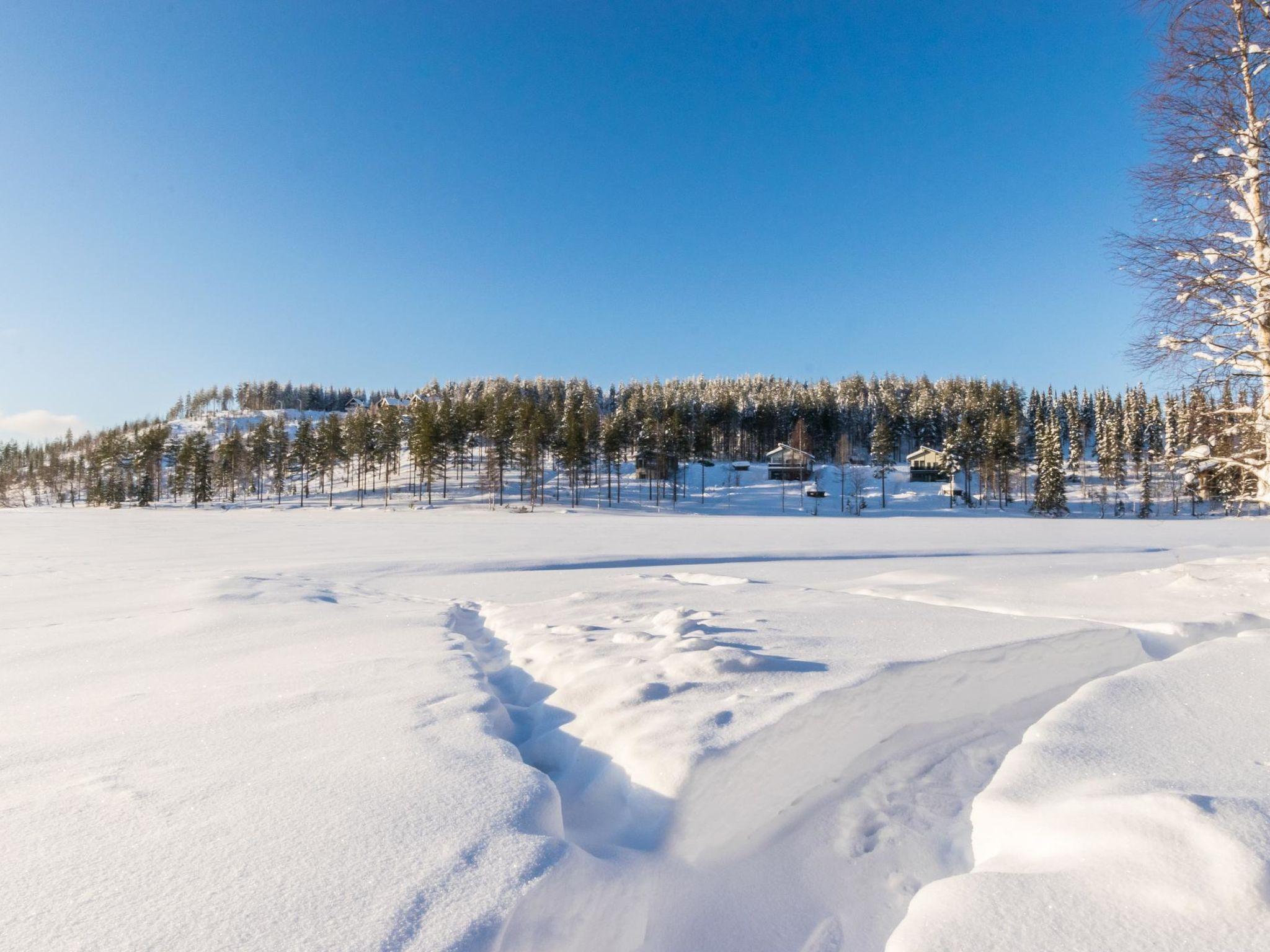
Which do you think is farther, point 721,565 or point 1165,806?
point 721,565

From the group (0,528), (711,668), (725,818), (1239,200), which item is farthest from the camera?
(0,528)

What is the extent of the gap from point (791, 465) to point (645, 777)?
231 ft

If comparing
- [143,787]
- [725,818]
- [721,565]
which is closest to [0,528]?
[721,565]

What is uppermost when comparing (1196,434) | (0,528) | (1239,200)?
(1239,200)

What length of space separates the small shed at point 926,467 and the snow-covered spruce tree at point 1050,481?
1197 cm

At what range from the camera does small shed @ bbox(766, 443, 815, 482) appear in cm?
6962

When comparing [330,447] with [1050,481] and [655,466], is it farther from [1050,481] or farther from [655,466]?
[1050,481]

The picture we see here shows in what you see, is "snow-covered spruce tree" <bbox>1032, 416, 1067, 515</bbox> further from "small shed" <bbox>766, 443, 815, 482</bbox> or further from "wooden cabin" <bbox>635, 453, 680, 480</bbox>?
"wooden cabin" <bbox>635, 453, 680, 480</bbox>

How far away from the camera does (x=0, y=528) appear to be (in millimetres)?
24891

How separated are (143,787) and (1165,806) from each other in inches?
141

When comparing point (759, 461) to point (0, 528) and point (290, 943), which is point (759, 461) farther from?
point (290, 943)

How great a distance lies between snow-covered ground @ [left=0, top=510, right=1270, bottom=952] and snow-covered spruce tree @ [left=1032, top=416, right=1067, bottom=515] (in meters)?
56.1

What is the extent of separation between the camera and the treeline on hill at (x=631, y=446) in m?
58.3

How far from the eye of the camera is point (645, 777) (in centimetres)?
247
